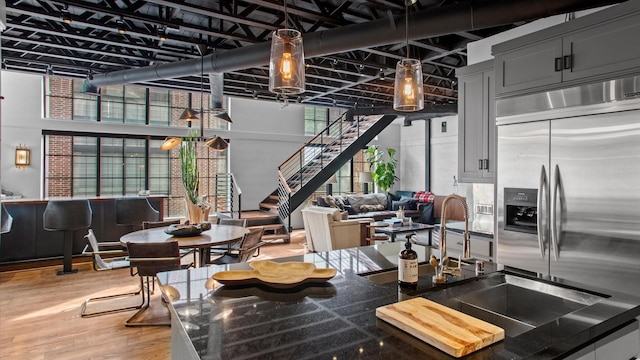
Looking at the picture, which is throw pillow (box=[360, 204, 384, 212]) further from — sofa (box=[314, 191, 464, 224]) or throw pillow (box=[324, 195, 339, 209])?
throw pillow (box=[324, 195, 339, 209])

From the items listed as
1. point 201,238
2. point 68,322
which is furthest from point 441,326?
point 68,322

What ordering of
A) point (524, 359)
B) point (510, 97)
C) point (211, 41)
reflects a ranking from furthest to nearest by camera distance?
1. point (211, 41)
2. point (510, 97)
3. point (524, 359)

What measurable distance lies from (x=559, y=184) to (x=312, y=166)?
806 centimetres

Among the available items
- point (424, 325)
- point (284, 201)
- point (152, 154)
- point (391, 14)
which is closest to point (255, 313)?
point (424, 325)

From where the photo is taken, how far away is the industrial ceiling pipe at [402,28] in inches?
123

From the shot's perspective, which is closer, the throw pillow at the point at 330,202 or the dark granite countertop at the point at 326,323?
the dark granite countertop at the point at 326,323

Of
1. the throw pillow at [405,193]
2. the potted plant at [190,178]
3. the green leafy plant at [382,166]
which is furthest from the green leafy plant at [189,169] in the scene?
the throw pillow at [405,193]

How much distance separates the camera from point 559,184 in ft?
8.10

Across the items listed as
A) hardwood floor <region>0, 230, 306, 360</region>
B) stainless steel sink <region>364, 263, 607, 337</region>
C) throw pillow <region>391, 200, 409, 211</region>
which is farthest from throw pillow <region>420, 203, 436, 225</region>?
stainless steel sink <region>364, 263, 607, 337</region>

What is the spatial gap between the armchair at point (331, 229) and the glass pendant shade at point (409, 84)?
4.06 meters

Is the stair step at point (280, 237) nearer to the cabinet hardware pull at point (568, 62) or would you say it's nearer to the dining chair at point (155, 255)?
the dining chair at point (155, 255)

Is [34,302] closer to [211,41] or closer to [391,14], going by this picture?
[211,41]

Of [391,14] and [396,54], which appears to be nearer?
[391,14]

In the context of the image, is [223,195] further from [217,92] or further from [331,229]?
[331,229]
